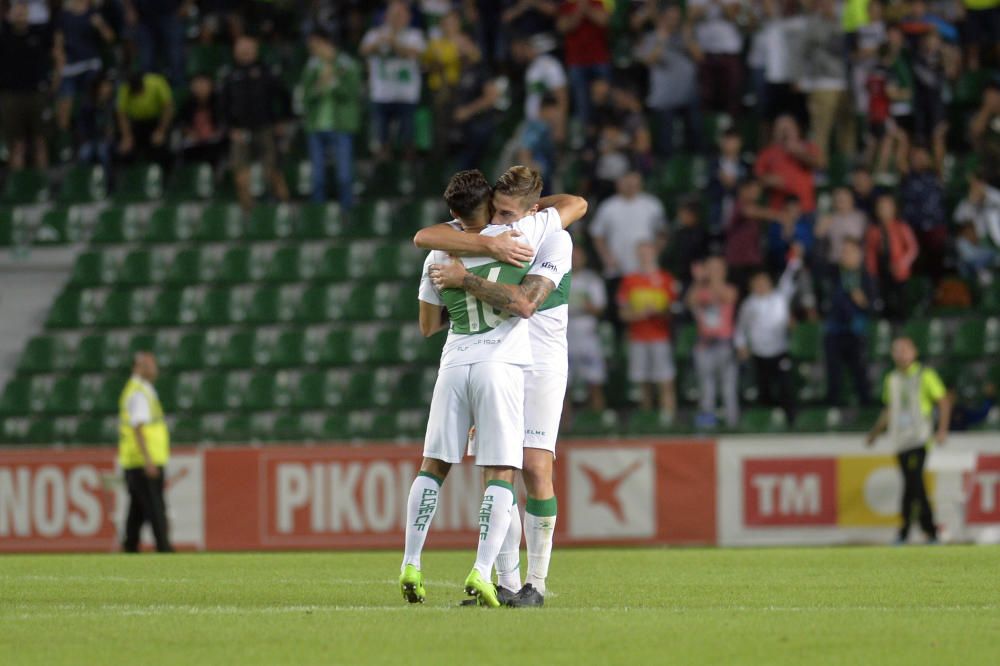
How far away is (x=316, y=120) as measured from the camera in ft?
70.6

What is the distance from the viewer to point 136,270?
74.3 feet

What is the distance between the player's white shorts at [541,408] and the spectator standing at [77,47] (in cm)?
1595

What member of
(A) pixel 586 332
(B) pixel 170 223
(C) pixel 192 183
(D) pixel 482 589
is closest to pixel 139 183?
(C) pixel 192 183

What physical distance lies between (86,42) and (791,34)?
9440 millimetres

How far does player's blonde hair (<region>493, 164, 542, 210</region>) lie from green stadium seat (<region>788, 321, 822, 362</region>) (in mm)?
11008

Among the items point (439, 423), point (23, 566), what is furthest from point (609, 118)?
point (439, 423)

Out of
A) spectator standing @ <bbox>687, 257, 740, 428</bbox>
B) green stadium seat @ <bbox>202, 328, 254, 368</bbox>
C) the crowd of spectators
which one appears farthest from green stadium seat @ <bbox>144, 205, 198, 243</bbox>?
spectator standing @ <bbox>687, 257, 740, 428</bbox>

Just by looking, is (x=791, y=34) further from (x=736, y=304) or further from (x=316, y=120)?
(x=316, y=120)

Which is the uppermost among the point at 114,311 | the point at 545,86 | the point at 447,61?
the point at 447,61

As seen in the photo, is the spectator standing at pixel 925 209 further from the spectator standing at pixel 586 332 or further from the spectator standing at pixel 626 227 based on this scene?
the spectator standing at pixel 586 332

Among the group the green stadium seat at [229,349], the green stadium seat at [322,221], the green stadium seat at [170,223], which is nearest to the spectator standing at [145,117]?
the green stadium seat at [170,223]

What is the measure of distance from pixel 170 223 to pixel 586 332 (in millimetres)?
6558

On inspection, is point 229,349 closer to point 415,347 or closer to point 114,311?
point 114,311

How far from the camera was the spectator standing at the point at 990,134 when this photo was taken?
68.0 ft
